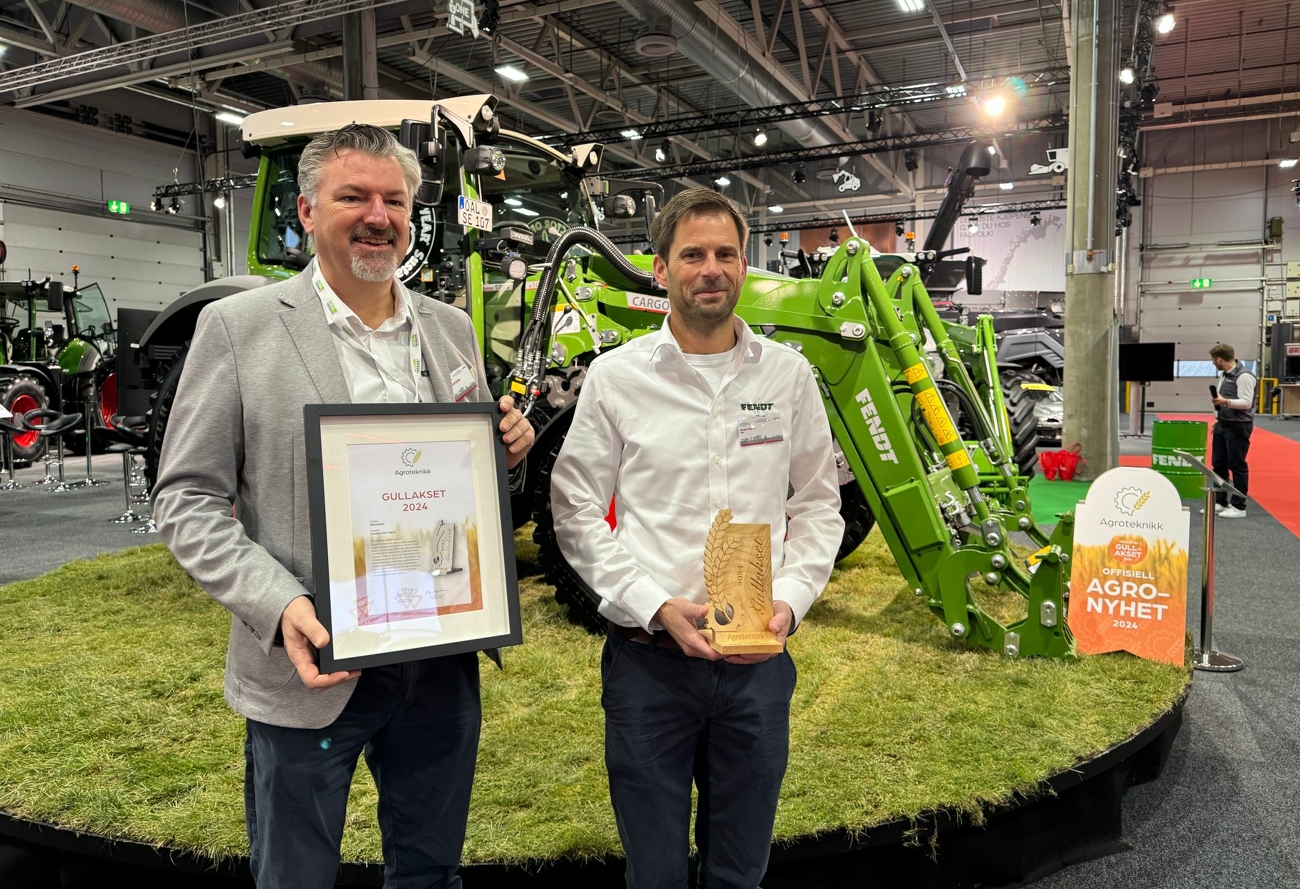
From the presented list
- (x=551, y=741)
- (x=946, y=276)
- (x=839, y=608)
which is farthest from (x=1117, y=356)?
(x=551, y=741)

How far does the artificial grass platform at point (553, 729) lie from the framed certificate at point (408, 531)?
A: 1.16 metres

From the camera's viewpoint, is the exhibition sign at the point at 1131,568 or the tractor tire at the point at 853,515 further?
the tractor tire at the point at 853,515

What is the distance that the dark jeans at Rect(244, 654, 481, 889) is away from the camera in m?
1.47

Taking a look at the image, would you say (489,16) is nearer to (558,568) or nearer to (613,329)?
(613,329)

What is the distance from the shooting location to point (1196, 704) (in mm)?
3727

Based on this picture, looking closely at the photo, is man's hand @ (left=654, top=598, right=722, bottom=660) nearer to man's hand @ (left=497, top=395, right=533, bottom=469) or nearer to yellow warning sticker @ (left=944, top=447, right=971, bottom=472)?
man's hand @ (left=497, top=395, right=533, bottom=469)

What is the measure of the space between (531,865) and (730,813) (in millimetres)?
829

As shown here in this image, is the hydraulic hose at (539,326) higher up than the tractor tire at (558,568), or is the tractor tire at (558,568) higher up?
the hydraulic hose at (539,326)

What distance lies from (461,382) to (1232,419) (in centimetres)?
875

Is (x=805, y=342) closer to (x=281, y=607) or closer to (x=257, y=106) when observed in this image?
(x=281, y=607)

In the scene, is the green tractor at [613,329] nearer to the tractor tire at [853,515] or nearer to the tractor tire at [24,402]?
the tractor tire at [853,515]

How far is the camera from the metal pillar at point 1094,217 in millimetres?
8914

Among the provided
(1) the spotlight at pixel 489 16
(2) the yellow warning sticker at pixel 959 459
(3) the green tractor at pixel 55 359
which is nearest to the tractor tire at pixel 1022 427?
(2) the yellow warning sticker at pixel 959 459

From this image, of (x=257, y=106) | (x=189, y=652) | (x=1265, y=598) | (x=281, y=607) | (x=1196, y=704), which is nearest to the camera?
(x=281, y=607)
